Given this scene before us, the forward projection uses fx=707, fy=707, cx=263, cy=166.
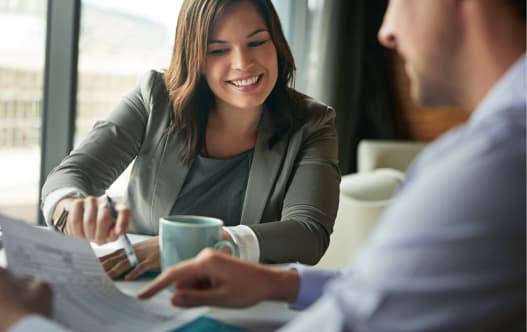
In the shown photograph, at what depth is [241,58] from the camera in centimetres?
173

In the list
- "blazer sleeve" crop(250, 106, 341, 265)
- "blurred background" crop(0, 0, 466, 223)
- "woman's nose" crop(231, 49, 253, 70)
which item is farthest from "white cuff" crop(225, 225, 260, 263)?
"blurred background" crop(0, 0, 466, 223)

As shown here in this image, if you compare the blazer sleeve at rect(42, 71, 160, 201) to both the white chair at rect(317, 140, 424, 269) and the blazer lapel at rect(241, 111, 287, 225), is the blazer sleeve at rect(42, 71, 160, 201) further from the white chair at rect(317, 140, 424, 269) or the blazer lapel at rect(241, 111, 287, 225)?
the white chair at rect(317, 140, 424, 269)

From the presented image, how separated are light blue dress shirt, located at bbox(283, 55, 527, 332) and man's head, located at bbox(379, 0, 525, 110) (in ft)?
0.38

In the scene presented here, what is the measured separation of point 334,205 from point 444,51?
94 centimetres

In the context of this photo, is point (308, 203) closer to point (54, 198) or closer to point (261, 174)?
point (261, 174)

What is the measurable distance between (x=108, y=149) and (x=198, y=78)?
29 centimetres

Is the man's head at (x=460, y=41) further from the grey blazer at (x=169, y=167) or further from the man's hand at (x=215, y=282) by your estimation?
the grey blazer at (x=169, y=167)

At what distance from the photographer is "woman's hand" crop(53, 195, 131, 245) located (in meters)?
1.18

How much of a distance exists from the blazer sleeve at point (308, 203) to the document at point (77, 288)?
0.39 meters

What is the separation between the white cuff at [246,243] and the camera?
1.32 m

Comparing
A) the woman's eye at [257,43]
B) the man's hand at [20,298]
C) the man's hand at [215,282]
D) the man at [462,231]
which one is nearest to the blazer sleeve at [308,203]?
the woman's eye at [257,43]

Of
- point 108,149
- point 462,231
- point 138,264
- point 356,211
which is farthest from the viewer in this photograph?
point 356,211

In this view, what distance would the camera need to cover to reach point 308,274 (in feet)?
3.48

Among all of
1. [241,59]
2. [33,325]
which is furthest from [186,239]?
[241,59]
